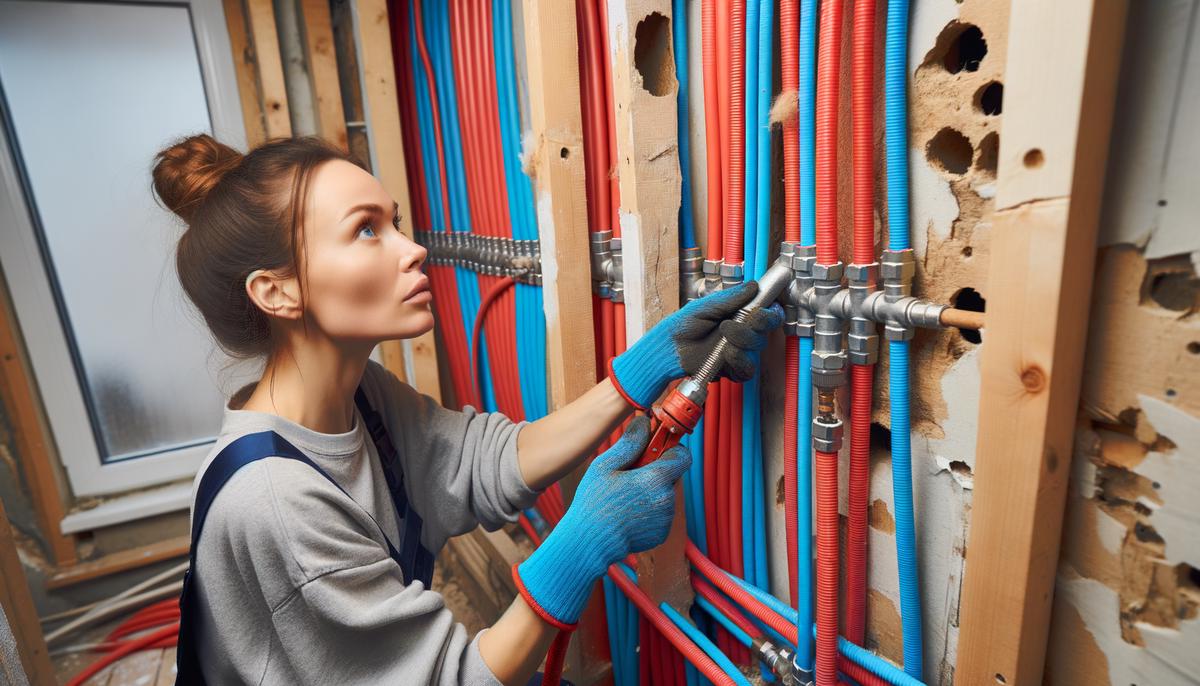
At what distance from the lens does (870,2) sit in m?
Answer: 0.64

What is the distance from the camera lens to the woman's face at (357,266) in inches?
34.8

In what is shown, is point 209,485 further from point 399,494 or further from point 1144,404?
point 1144,404

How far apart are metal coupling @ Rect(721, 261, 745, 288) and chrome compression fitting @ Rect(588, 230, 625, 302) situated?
0.21 m

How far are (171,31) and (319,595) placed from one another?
2126 mm

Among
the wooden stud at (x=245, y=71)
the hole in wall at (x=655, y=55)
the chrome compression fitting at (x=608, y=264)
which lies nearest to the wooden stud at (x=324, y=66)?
the wooden stud at (x=245, y=71)

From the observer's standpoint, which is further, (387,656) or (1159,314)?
(387,656)

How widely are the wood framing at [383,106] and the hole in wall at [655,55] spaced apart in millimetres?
1045

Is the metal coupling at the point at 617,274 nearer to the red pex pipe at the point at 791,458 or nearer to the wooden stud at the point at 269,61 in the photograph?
the red pex pipe at the point at 791,458

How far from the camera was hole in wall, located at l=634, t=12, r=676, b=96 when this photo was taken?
897mm

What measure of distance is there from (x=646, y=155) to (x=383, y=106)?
3.98ft

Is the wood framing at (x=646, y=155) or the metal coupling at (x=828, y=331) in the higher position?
the wood framing at (x=646, y=155)

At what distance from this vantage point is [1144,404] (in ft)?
1.82

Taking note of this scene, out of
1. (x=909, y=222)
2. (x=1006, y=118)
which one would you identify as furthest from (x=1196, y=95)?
(x=909, y=222)

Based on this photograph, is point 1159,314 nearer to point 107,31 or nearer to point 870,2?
point 870,2
